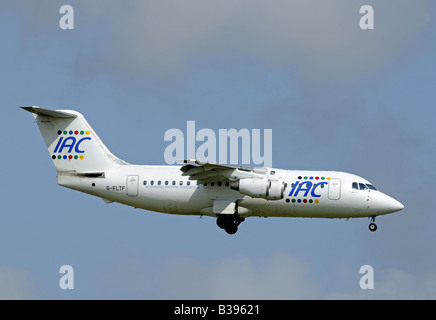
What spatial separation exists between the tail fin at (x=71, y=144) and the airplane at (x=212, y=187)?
5 centimetres

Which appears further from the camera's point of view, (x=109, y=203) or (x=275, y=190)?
(x=109, y=203)

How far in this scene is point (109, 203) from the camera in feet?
160

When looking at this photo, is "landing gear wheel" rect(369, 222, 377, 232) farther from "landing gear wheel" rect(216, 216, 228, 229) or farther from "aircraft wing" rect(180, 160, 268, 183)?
"landing gear wheel" rect(216, 216, 228, 229)

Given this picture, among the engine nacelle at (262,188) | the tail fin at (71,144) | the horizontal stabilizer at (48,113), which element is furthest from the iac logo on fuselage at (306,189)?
the horizontal stabilizer at (48,113)

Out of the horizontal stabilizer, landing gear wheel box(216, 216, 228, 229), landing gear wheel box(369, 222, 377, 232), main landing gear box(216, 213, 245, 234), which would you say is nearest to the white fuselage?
main landing gear box(216, 213, 245, 234)

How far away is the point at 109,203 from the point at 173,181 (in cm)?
367

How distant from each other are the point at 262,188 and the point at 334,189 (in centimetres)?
384

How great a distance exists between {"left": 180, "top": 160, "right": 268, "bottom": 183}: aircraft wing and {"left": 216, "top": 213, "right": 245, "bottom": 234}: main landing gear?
6.16 ft

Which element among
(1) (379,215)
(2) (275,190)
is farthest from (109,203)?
(1) (379,215)

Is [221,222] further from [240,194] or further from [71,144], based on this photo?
[71,144]

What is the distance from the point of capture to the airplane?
46844 millimetres

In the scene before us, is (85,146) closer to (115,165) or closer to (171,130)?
(115,165)

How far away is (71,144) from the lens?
49500mm

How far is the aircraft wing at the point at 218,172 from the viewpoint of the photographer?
4644cm
